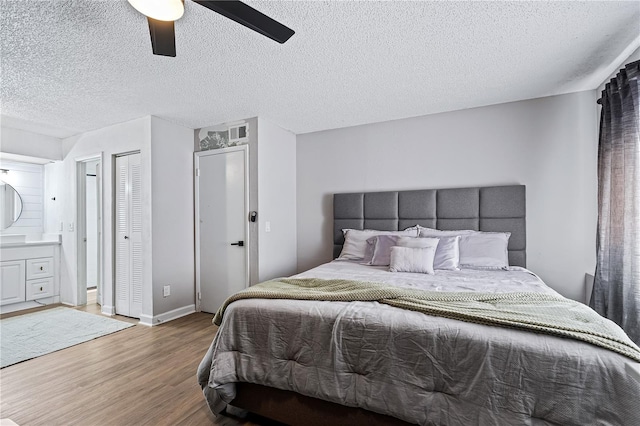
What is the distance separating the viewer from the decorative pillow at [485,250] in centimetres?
Result: 274

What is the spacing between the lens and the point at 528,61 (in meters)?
2.27

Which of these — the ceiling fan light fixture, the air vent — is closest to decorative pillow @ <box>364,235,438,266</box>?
the air vent

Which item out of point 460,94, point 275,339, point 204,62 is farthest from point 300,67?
point 275,339

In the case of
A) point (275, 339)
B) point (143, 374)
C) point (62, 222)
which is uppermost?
point (62, 222)

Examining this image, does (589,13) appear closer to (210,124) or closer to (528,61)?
(528,61)

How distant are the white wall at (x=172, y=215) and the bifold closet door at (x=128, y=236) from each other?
0.28 metres

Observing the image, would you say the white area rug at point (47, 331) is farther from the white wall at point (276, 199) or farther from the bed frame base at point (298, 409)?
the bed frame base at point (298, 409)

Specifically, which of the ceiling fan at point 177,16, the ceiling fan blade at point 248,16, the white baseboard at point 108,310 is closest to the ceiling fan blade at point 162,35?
the ceiling fan at point 177,16

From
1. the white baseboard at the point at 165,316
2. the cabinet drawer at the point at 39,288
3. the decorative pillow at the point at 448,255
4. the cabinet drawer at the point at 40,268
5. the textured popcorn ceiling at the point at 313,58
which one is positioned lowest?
the white baseboard at the point at 165,316

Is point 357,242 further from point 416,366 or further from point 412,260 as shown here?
point 416,366

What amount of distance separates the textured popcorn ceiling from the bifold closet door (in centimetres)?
73

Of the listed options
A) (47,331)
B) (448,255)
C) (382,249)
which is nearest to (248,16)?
(382,249)

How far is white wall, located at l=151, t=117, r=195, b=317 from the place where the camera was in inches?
136

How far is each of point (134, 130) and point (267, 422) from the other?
11.6ft
